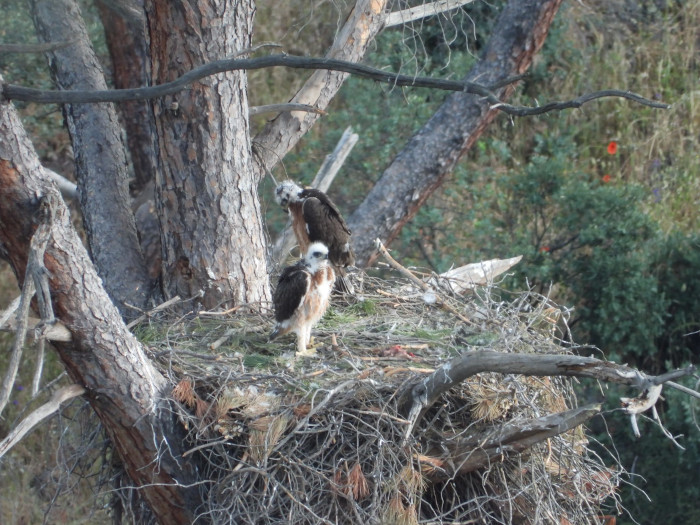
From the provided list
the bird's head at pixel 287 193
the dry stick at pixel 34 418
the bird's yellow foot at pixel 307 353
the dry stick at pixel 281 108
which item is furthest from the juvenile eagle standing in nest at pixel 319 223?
the dry stick at pixel 34 418

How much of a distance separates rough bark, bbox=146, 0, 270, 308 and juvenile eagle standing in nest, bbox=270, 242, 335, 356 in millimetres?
382

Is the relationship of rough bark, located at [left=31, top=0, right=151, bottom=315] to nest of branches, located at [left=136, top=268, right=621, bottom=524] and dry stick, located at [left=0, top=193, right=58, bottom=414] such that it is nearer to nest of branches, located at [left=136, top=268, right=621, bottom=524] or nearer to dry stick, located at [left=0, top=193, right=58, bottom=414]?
nest of branches, located at [left=136, top=268, right=621, bottom=524]

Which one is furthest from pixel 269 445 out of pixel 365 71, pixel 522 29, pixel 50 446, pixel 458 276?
pixel 50 446

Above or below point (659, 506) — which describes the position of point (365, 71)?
above

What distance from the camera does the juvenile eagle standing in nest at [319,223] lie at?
5.39 metres

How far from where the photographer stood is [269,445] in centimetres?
354

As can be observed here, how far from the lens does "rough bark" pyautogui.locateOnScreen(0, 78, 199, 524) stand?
9.70 feet

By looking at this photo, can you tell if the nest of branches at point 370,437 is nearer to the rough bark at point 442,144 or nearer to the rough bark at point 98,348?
the rough bark at point 98,348

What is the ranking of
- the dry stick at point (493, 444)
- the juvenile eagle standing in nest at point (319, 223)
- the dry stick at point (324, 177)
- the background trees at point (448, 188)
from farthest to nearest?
1. the dry stick at point (324, 177)
2. the juvenile eagle standing in nest at point (319, 223)
3. the background trees at point (448, 188)
4. the dry stick at point (493, 444)

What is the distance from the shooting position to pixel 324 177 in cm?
618

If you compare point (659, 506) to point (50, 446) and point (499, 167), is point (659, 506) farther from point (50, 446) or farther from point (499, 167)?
point (50, 446)

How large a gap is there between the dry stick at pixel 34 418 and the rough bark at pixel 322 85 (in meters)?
2.51

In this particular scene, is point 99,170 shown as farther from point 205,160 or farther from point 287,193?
point 287,193

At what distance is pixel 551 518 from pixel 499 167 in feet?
22.0
